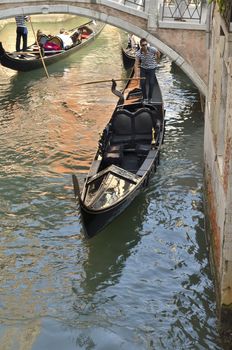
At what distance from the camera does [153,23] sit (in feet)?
18.6

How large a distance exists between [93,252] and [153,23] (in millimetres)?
2422

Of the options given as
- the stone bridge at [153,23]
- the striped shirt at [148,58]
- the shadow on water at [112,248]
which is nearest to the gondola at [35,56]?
the stone bridge at [153,23]

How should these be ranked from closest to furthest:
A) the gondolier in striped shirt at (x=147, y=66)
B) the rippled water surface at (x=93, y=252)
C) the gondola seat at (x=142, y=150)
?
1. the rippled water surface at (x=93, y=252)
2. the gondola seat at (x=142, y=150)
3. the gondolier in striped shirt at (x=147, y=66)

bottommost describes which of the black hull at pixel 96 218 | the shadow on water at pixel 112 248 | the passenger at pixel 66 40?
the shadow on water at pixel 112 248

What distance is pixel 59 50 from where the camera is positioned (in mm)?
9273

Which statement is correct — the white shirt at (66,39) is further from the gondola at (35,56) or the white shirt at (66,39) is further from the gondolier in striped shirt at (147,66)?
the gondolier in striped shirt at (147,66)

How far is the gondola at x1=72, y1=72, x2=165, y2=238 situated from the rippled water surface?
0.24 m

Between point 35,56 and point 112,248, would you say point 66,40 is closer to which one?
point 35,56

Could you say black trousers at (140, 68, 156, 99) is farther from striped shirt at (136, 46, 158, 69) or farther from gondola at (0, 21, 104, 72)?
gondola at (0, 21, 104, 72)

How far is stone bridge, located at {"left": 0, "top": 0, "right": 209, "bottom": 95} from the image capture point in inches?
223

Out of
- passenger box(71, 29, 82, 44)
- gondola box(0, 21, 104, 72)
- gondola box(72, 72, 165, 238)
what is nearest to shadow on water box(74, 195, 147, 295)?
gondola box(72, 72, 165, 238)

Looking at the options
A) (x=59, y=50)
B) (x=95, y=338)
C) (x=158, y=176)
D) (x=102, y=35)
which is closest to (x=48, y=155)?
(x=158, y=176)

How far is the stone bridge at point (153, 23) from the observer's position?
5672 millimetres

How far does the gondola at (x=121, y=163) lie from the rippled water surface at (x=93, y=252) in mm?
237
